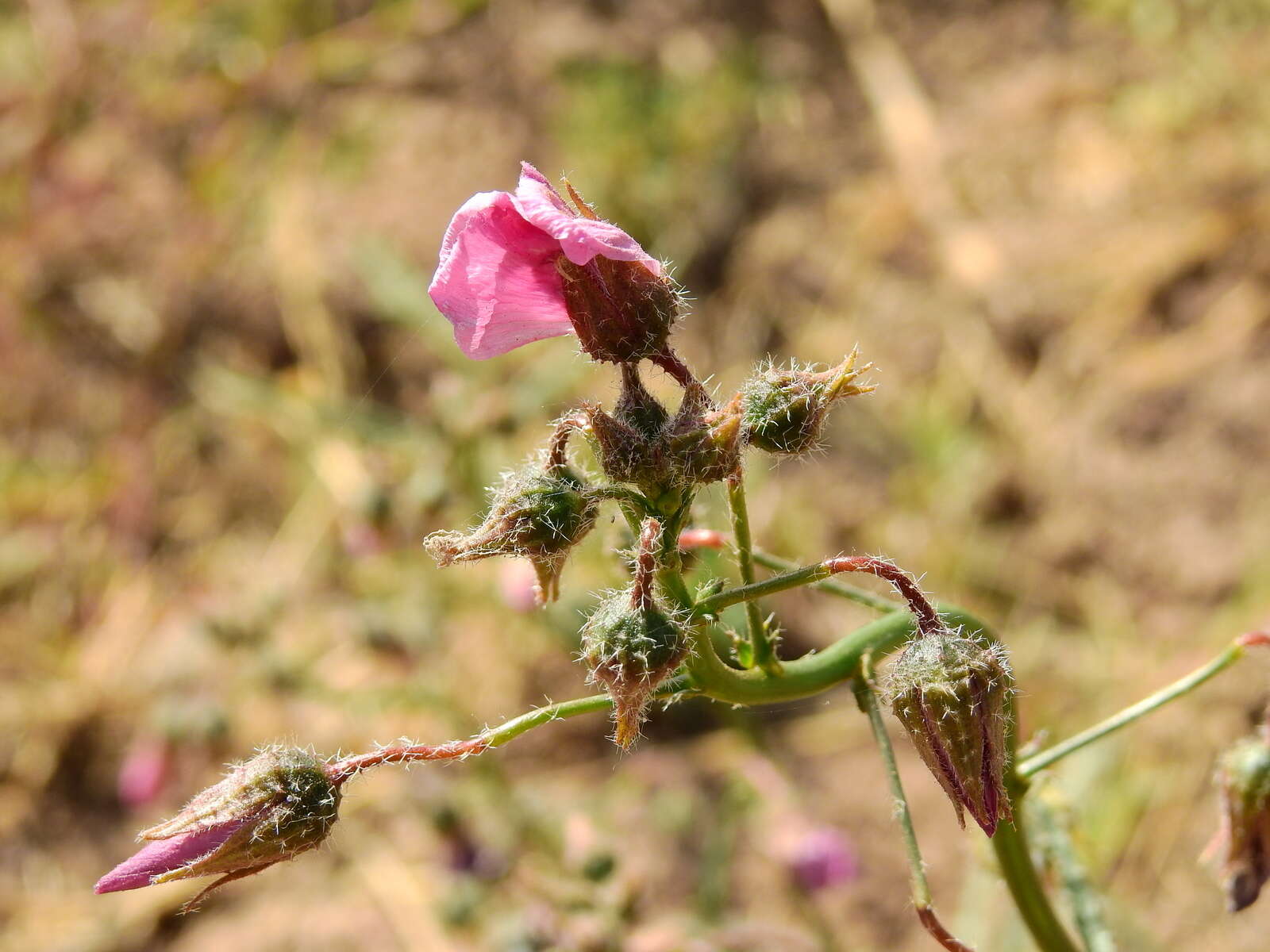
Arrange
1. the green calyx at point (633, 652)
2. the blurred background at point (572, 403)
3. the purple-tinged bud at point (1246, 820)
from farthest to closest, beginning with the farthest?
the blurred background at point (572, 403) → the purple-tinged bud at point (1246, 820) → the green calyx at point (633, 652)

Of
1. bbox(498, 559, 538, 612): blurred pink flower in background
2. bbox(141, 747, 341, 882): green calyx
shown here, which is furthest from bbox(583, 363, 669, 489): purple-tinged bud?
bbox(498, 559, 538, 612): blurred pink flower in background

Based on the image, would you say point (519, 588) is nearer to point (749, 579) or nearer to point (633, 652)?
point (749, 579)

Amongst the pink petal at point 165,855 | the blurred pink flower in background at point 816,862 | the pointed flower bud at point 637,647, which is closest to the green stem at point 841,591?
the pointed flower bud at point 637,647

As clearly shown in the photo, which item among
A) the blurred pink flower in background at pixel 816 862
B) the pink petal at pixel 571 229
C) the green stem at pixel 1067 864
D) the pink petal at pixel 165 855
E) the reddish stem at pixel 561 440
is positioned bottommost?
the blurred pink flower in background at pixel 816 862

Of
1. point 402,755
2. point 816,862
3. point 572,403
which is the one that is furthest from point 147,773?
point 402,755

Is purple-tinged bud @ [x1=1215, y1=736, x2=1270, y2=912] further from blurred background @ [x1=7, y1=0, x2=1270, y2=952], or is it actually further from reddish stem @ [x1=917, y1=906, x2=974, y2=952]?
Answer: blurred background @ [x1=7, y1=0, x2=1270, y2=952]

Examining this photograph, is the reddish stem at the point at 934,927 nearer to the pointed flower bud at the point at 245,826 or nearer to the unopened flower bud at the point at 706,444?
the unopened flower bud at the point at 706,444

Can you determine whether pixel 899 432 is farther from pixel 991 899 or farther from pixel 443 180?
pixel 443 180
